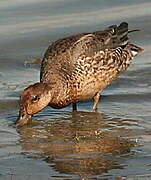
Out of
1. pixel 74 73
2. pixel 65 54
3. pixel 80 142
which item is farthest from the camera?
pixel 65 54

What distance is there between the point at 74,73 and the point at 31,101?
0.88 m

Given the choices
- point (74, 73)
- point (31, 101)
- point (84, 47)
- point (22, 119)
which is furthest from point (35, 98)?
point (84, 47)

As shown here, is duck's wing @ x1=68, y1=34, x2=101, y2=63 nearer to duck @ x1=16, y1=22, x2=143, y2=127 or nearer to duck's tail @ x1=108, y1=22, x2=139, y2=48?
duck @ x1=16, y1=22, x2=143, y2=127

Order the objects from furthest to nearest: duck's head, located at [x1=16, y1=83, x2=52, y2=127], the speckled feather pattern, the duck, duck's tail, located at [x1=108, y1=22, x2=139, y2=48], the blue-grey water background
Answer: duck's tail, located at [x1=108, y1=22, x2=139, y2=48]
the speckled feather pattern
the duck
duck's head, located at [x1=16, y1=83, x2=52, y2=127]
the blue-grey water background

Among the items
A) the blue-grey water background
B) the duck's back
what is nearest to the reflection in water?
the blue-grey water background

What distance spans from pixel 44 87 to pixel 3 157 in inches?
71.0

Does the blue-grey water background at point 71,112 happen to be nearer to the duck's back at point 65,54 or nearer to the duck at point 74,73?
the duck at point 74,73

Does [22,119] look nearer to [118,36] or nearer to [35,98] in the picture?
[35,98]

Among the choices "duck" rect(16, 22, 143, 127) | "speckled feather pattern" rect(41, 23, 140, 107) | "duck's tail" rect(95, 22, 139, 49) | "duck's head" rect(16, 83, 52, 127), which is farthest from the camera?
"duck's tail" rect(95, 22, 139, 49)

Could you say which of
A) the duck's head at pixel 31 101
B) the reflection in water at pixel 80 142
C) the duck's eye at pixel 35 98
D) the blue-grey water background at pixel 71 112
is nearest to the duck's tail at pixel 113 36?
the blue-grey water background at pixel 71 112

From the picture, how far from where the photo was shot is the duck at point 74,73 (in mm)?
7922

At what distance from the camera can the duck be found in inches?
312

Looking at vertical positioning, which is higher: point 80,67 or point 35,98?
point 80,67

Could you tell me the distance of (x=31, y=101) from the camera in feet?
25.6
